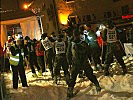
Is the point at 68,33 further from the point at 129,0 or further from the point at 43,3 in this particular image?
the point at 129,0

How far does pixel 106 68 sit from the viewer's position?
1027 centimetres

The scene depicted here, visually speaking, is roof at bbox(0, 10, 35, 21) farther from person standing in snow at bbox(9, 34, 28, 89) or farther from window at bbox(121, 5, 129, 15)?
window at bbox(121, 5, 129, 15)

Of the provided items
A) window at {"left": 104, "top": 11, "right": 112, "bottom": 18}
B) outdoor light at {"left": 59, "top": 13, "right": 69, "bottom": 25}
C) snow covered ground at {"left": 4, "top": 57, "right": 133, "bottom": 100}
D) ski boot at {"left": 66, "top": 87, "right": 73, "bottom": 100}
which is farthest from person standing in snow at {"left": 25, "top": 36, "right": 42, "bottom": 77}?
window at {"left": 104, "top": 11, "right": 112, "bottom": 18}

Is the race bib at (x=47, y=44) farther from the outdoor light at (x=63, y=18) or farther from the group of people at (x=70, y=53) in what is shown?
the outdoor light at (x=63, y=18)

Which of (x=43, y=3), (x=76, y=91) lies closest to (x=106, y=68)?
(x=76, y=91)

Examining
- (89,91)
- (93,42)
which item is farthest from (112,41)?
(89,91)

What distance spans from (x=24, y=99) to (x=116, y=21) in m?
20.7

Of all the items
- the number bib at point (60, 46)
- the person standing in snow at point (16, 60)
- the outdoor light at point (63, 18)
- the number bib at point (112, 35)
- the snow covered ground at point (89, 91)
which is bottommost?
the snow covered ground at point (89, 91)

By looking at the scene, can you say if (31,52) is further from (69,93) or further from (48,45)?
(69,93)

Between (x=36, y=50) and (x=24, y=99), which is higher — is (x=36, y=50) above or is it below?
above

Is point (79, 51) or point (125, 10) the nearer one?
point (79, 51)

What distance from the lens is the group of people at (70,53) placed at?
26.8 ft

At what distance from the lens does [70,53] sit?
350 inches

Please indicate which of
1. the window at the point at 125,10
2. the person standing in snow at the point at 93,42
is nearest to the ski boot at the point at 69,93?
the person standing in snow at the point at 93,42
